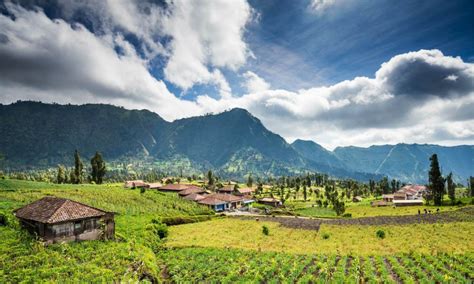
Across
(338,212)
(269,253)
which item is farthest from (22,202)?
(338,212)

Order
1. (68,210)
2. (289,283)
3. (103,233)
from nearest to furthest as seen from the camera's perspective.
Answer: (289,283), (68,210), (103,233)

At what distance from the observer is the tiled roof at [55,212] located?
3575 centimetres

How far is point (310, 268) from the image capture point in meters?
33.8

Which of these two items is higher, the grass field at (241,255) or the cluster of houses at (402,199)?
the grass field at (241,255)

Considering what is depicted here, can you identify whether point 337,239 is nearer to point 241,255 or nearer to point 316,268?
point 316,268

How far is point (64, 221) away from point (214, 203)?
2848 inches

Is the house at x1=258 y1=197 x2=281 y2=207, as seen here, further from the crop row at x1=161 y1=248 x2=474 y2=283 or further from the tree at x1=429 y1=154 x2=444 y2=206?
the crop row at x1=161 y1=248 x2=474 y2=283

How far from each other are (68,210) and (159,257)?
15066 millimetres

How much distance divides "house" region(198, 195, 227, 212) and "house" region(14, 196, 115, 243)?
213 feet

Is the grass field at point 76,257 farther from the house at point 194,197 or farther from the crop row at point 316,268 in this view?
the house at point 194,197

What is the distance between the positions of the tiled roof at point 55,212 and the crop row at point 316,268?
13809 mm

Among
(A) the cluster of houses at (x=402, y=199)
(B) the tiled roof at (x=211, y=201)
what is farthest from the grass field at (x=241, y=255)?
(A) the cluster of houses at (x=402, y=199)

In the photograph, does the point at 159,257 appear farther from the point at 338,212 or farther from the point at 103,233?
the point at 338,212

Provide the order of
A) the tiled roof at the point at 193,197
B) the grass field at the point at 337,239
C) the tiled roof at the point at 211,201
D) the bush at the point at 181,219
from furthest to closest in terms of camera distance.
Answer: the tiled roof at the point at 193,197 < the tiled roof at the point at 211,201 < the bush at the point at 181,219 < the grass field at the point at 337,239
